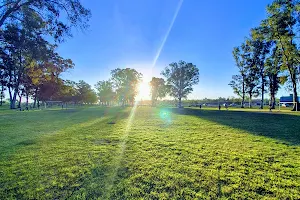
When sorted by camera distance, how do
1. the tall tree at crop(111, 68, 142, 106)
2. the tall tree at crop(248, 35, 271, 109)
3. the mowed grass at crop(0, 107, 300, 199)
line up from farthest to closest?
the tall tree at crop(111, 68, 142, 106) < the tall tree at crop(248, 35, 271, 109) < the mowed grass at crop(0, 107, 300, 199)

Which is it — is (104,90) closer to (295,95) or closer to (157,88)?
(157,88)

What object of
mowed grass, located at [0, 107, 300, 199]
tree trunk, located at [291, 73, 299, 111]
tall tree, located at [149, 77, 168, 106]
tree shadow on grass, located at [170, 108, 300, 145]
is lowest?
mowed grass, located at [0, 107, 300, 199]

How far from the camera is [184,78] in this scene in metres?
36.2

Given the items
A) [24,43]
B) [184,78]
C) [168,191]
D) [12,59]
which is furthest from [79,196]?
[184,78]

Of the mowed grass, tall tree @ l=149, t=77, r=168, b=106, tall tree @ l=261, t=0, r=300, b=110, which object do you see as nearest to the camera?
the mowed grass

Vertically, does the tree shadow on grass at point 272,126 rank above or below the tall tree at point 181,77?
below

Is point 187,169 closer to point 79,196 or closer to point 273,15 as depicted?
point 79,196

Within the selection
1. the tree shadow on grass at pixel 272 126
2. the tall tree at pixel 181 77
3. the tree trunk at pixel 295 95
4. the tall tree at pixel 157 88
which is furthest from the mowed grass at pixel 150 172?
the tall tree at pixel 157 88

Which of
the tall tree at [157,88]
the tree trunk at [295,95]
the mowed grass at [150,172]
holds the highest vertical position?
the tall tree at [157,88]

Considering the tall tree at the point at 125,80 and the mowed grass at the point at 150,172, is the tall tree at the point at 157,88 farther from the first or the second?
the mowed grass at the point at 150,172

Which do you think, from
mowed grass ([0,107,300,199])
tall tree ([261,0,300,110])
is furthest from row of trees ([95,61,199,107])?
mowed grass ([0,107,300,199])

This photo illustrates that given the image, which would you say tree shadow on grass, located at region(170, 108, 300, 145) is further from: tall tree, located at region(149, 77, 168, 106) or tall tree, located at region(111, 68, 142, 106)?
tall tree, located at region(149, 77, 168, 106)

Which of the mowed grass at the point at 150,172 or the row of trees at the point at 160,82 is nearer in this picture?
the mowed grass at the point at 150,172

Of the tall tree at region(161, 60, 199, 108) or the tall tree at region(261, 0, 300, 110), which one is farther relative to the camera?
the tall tree at region(161, 60, 199, 108)
